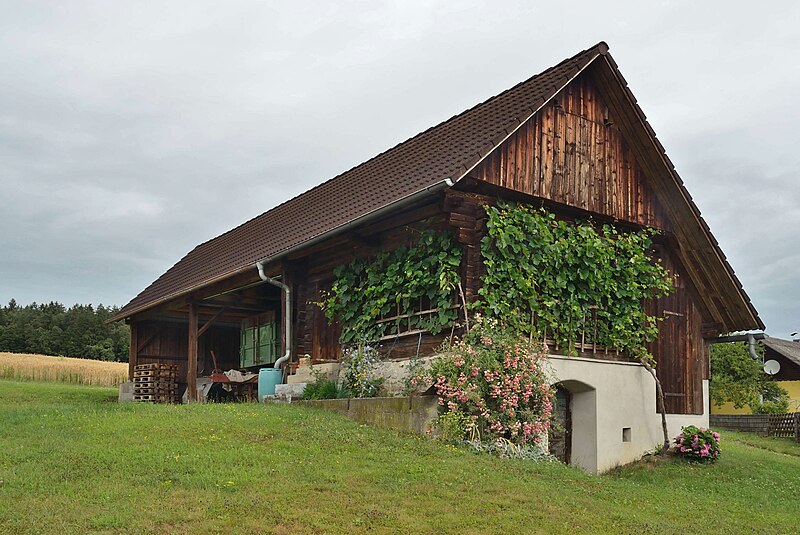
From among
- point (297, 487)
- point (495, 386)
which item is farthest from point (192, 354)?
point (297, 487)

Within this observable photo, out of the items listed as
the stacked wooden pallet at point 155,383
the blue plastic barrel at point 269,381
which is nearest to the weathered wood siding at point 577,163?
the blue plastic barrel at point 269,381

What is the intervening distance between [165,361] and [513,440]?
50.0 feet

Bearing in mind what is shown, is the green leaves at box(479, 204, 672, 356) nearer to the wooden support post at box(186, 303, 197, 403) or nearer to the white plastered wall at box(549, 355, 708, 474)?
the white plastered wall at box(549, 355, 708, 474)

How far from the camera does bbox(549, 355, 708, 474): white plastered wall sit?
14961mm

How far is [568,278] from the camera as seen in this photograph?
1494 centimetres

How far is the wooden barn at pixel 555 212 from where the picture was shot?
46.5ft

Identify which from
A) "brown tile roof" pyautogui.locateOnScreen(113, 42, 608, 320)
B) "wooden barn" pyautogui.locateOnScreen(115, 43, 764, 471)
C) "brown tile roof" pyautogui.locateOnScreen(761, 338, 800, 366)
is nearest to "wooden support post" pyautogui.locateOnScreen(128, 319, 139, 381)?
"brown tile roof" pyautogui.locateOnScreen(113, 42, 608, 320)

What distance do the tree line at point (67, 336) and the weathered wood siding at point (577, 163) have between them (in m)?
42.8

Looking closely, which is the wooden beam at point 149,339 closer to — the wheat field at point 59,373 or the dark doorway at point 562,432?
the wheat field at point 59,373

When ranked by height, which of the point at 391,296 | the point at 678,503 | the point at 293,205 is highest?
the point at 293,205

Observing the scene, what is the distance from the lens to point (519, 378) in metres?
12.6

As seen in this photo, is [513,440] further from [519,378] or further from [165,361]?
[165,361]

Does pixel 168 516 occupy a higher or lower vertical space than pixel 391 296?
lower

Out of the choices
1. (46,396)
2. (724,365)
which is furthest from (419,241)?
(724,365)
